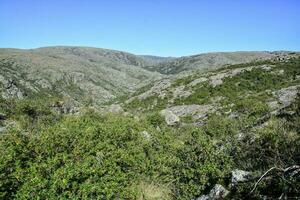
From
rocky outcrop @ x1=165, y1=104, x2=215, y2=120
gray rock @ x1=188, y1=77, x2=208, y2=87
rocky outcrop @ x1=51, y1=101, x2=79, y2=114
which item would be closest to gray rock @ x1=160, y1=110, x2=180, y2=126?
rocky outcrop @ x1=165, y1=104, x2=215, y2=120

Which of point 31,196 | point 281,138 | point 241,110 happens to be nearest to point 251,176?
point 281,138

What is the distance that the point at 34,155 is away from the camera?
17.4m

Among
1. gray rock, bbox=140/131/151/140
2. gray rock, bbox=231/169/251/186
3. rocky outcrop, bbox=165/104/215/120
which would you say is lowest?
rocky outcrop, bbox=165/104/215/120

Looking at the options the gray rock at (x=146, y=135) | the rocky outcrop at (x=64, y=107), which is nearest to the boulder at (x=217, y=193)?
the gray rock at (x=146, y=135)

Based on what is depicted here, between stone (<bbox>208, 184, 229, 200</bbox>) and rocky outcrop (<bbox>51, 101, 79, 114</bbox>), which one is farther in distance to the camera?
rocky outcrop (<bbox>51, 101, 79, 114</bbox>)

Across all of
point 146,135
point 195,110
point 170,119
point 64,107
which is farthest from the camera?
point 195,110

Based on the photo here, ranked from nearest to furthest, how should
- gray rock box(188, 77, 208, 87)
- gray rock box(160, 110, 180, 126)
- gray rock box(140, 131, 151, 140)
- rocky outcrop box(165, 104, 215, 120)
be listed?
gray rock box(140, 131, 151, 140)
gray rock box(160, 110, 180, 126)
rocky outcrop box(165, 104, 215, 120)
gray rock box(188, 77, 208, 87)

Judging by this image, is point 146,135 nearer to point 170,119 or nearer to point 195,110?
point 170,119

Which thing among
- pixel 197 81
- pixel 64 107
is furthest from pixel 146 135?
pixel 197 81

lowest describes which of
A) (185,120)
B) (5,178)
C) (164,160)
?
(185,120)

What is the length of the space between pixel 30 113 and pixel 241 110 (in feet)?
109

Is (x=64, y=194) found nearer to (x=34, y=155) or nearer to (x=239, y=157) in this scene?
(x=34, y=155)

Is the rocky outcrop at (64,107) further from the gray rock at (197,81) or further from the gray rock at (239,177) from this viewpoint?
the gray rock at (239,177)

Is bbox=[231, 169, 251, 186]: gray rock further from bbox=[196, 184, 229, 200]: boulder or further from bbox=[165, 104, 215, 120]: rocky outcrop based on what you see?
bbox=[165, 104, 215, 120]: rocky outcrop
